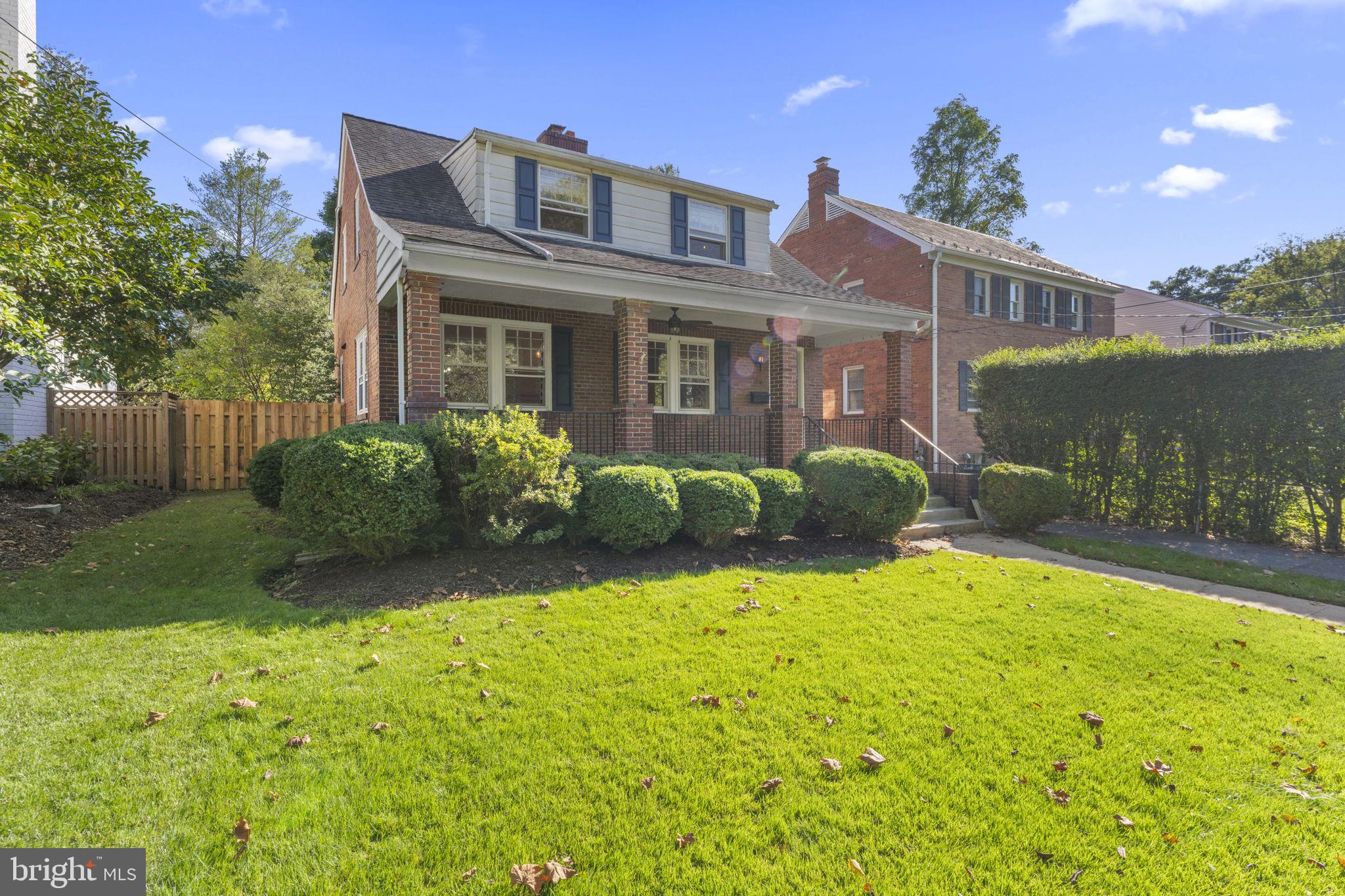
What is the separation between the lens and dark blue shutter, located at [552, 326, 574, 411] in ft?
36.0

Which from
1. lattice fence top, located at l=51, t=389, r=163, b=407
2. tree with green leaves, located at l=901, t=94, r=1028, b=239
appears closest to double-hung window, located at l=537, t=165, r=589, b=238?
lattice fence top, located at l=51, t=389, r=163, b=407

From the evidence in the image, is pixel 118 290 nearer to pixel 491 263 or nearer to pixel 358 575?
pixel 491 263

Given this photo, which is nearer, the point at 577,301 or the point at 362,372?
the point at 577,301

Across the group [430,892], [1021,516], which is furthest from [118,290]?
[1021,516]

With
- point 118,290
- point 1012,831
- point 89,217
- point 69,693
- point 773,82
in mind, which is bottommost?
point 1012,831

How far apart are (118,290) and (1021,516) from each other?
13.5 meters

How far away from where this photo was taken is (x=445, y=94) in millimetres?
12344

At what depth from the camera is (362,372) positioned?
11797mm

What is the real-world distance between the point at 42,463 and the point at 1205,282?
237 ft

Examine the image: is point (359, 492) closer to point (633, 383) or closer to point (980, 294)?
point (633, 383)

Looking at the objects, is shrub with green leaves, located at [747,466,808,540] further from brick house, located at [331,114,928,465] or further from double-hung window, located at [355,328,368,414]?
double-hung window, located at [355,328,368,414]

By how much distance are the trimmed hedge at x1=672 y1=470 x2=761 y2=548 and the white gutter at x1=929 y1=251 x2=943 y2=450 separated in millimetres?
11776

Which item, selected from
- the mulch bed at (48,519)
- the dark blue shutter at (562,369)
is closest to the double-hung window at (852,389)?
the dark blue shutter at (562,369)

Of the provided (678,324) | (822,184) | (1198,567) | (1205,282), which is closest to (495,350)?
(678,324)
